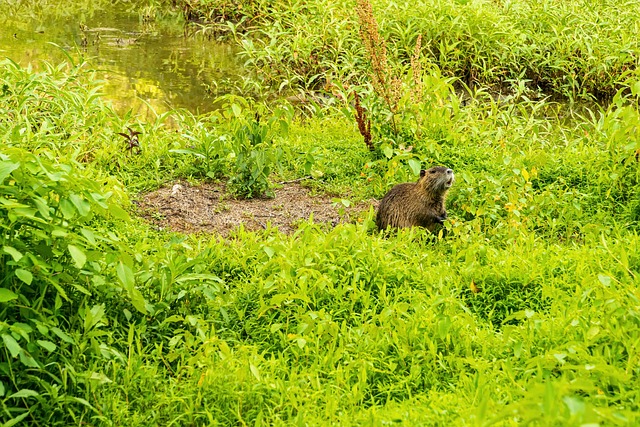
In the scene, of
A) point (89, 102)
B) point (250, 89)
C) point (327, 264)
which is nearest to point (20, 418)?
point (327, 264)

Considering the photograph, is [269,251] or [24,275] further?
[269,251]

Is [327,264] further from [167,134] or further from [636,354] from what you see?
[167,134]

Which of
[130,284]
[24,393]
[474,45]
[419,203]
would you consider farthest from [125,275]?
[474,45]

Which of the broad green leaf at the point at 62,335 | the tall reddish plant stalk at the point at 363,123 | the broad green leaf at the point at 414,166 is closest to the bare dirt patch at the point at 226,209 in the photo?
the broad green leaf at the point at 414,166

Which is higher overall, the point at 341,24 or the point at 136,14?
the point at 341,24

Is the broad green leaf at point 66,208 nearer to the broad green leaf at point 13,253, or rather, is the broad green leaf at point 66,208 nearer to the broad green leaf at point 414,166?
the broad green leaf at point 13,253

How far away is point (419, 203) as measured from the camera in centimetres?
516

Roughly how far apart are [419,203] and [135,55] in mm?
5365

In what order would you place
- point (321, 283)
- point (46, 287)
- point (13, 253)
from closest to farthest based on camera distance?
point (13, 253), point (46, 287), point (321, 283)

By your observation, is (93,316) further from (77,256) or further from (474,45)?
(474,45)

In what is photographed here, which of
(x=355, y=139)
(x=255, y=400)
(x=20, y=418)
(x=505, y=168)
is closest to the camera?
(x=20, y=418)

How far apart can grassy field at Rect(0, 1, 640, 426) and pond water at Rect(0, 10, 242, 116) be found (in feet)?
5.87

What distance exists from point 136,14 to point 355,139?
5948 mm

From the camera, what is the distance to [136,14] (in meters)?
11.4
